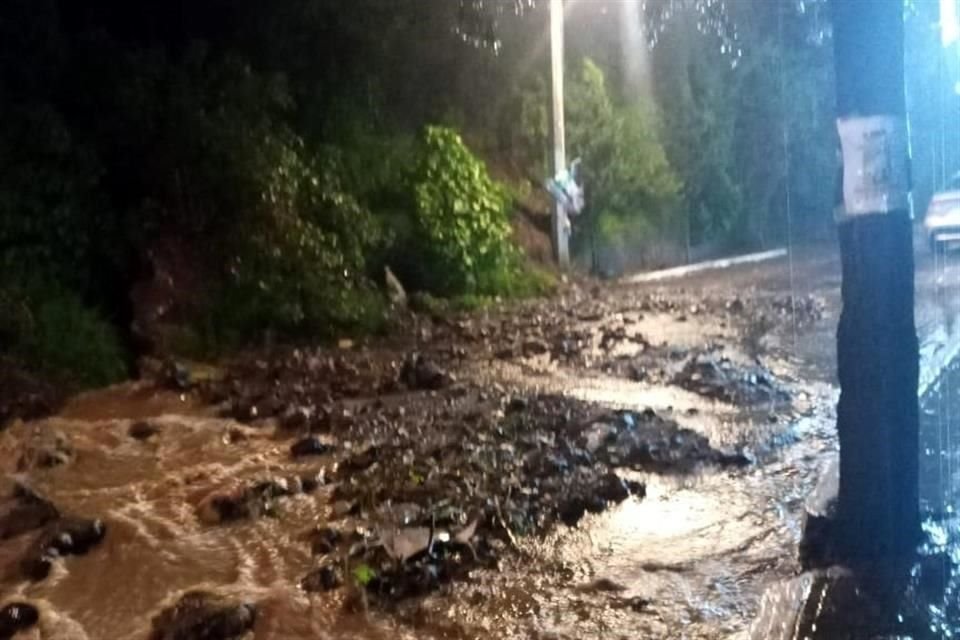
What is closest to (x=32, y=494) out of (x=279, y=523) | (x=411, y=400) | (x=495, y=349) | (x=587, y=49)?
(x=279, y=523)

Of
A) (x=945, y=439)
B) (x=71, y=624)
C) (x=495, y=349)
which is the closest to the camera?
(x=71, y=624)

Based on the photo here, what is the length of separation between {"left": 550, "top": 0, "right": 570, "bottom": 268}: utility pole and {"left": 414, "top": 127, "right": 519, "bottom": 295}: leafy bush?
5.53 feet

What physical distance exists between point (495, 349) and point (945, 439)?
599cm

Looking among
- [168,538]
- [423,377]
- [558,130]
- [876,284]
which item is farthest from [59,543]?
[558,130]

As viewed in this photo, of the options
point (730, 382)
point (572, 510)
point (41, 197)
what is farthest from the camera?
point (41, 197)

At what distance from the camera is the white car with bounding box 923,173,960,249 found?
18.9 meters

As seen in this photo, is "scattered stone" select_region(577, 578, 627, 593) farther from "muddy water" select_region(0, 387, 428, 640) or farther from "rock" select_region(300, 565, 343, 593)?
"rock" select_region(300, 565, 343, 593)

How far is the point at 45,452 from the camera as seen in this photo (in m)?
9.63

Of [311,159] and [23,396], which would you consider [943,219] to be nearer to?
[311,159]

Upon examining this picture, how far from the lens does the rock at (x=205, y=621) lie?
5895 mm

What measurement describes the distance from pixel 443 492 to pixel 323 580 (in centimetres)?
135

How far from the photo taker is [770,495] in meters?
7.57

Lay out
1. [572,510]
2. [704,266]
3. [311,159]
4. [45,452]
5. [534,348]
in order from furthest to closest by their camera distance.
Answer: [704,266]
[311,159]
[534,348]
[45,452]
[572,510]

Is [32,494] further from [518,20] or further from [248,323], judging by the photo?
[518,20]
